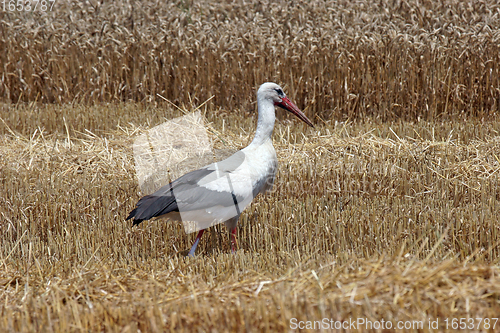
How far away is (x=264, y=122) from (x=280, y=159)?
5.88ft

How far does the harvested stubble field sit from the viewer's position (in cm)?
279

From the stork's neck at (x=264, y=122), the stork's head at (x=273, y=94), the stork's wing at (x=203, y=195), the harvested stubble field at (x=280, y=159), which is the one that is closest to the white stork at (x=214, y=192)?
the stork's wing at (x=203, y=195)

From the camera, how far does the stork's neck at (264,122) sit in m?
4.60

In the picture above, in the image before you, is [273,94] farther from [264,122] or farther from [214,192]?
[214,192]

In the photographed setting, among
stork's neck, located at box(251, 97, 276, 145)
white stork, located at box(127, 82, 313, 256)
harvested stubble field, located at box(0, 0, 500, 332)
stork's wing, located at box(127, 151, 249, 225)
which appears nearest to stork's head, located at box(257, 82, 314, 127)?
stork's neck, located at box(251, 97, 276, 145)

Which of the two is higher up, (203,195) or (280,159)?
(203,195)

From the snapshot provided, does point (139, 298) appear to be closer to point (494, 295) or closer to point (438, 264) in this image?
point (438, 264)

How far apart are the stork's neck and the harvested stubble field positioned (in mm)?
714

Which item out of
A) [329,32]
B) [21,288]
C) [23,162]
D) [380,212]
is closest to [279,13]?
[329,32]

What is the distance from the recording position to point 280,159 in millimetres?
6414

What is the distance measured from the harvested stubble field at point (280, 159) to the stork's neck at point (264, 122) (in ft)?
2.34

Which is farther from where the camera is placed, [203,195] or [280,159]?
[280,159]

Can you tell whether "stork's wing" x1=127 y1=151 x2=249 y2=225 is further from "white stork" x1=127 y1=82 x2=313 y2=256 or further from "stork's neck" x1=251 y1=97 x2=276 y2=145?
"stork's neck" x1=251 y1=97 x2=276 y2=145

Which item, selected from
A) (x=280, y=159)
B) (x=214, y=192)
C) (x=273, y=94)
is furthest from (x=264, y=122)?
(x=280, y=159)
